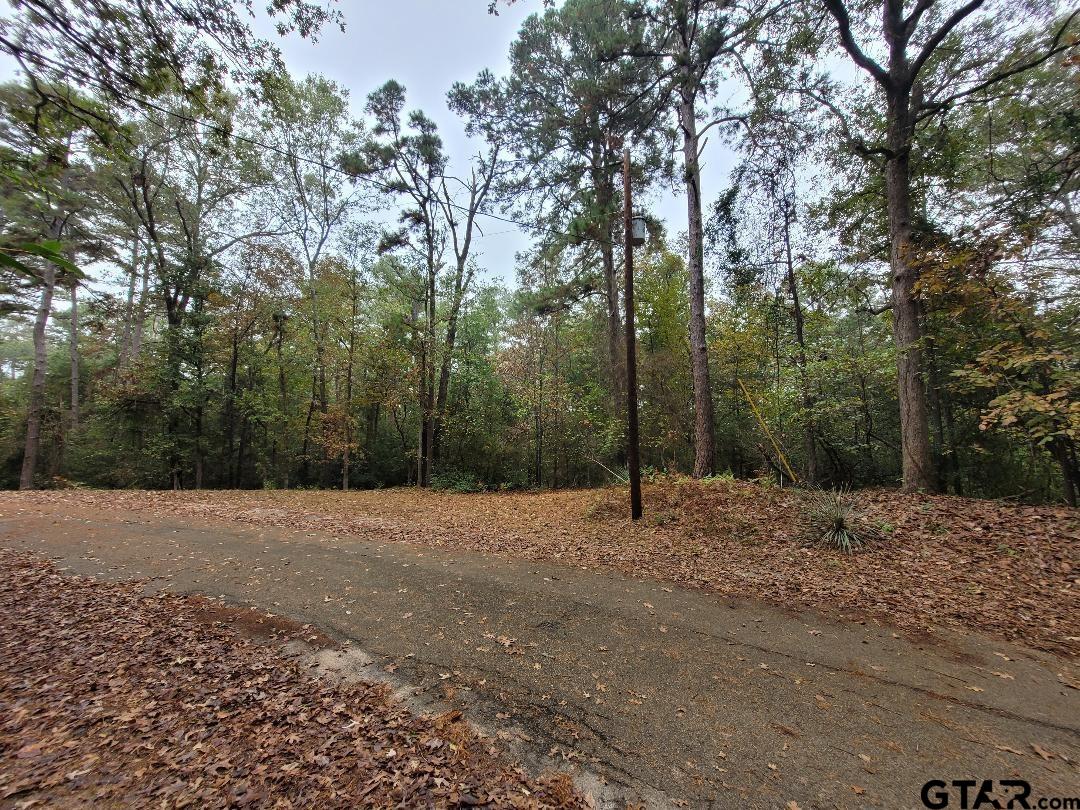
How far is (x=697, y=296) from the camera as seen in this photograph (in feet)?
31.1

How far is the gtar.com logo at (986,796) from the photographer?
2.05 m

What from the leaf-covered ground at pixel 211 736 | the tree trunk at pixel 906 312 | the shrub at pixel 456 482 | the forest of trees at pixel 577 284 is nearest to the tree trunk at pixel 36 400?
the forest of trees at pixel 577 284

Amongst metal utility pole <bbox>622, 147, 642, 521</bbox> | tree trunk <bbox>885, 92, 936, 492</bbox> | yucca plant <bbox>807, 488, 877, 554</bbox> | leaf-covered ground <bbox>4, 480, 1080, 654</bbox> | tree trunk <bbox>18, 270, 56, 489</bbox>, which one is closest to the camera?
leaf-covered ground <bbox>4, 480, 1080, 654</bbox>

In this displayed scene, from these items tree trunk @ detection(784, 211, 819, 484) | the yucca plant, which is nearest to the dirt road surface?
Result: the yucca plant

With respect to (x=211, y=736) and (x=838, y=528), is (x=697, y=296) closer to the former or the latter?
(x=838, y=528)

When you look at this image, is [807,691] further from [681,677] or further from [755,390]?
[755,390]

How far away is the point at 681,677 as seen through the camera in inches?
121

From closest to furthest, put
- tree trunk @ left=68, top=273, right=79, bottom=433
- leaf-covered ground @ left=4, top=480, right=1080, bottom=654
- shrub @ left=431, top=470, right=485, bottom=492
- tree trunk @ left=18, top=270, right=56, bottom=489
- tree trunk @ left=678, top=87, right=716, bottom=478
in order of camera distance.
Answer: leaf-covered ground @ left=4, top=480, right=1080, bottom=654, tree trunk @ left=678, top=87, right=716, bottom=478, tree trunk @ left=18, top=270, right=56, bottom=489, shrub @ left=431, top=470, right=485, bottom=492, tree trunk @ left=68, top=273, right=79, bottom=433

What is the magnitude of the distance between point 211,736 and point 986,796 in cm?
433

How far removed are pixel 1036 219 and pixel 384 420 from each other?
19652mm

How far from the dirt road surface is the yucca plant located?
1.92 meters

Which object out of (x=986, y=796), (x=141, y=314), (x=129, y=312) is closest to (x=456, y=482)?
(x=986, y=796)

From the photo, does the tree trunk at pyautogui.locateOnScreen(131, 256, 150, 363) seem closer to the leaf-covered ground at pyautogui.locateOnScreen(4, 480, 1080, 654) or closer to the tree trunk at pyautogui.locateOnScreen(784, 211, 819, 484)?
the leaf-covered ground at pyautogui.locateOnScreen(4, 480, 1080, 654)

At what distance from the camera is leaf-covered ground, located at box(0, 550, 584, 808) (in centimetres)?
208
